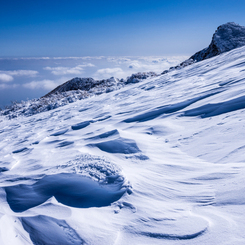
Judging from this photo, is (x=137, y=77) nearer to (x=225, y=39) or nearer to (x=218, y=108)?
(x=225, y=39)

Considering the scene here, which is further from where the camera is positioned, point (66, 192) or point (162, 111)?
point (162, 111)

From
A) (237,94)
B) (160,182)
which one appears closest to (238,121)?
(237,94)

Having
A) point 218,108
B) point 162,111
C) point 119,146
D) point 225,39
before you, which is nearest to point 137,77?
point 225,39

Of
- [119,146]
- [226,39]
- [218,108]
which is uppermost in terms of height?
[226,39]

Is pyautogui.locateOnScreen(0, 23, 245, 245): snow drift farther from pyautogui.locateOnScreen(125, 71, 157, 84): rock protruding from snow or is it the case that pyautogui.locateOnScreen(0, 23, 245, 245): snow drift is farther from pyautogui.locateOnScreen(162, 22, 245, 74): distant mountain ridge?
pyautogui.locateOnScreen(162, 22, 245, 74): distant mountain ridge

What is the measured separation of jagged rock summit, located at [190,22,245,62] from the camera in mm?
12664

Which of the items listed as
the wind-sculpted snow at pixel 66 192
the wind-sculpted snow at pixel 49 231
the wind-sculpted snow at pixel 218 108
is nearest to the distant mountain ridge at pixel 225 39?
the wind-sculpted snow at pixel 218 108

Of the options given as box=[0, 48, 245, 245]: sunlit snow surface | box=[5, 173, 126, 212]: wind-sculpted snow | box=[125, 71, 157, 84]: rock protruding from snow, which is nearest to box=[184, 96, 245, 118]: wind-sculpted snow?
box=[0, 48, 245, 245]: sunlit snow surface

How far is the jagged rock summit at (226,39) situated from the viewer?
1266cm

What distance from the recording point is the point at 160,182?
1602 millimetres

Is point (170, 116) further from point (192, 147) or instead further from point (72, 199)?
point (72, 199)

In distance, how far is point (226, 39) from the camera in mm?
13305

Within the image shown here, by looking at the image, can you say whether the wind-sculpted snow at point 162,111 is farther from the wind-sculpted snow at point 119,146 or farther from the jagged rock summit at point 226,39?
the jagged rock summit at point 226,39

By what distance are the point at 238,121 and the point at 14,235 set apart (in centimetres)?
251
